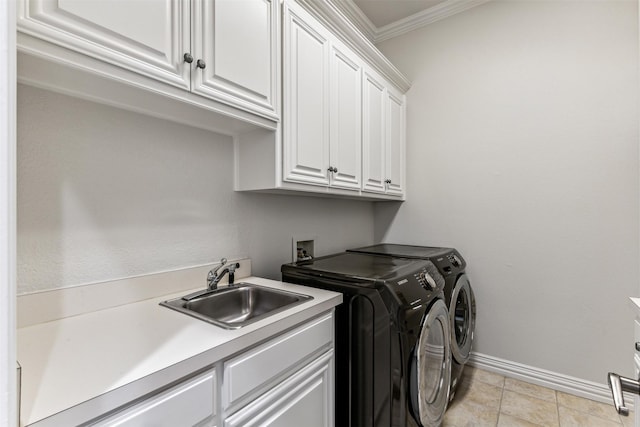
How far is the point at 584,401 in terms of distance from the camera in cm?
198

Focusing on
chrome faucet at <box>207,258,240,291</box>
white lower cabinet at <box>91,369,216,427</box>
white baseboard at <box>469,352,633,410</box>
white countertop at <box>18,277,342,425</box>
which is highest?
chrome faucet at <box>207,258,240,291</box>

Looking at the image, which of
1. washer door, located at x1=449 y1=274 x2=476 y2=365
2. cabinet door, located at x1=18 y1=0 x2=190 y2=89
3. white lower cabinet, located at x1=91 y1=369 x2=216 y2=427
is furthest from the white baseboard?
cabinet door, located at x1=18 y1=0 x2=190 y2=89

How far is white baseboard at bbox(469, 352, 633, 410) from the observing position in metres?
1.96

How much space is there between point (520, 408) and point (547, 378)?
1.40ft

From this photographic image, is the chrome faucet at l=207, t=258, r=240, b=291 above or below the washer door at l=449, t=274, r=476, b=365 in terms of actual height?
above

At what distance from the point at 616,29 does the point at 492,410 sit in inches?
99.5

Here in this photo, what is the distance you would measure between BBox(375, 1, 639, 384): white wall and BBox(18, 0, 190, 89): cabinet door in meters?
2.12

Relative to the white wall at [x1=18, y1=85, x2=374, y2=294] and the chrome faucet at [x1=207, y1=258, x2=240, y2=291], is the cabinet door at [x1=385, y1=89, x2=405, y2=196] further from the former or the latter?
the chrome faucet at [x1=207, y1=258, x2=240, y2=291]

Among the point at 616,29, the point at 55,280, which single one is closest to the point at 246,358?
the point at 55,280

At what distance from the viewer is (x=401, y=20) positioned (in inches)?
104

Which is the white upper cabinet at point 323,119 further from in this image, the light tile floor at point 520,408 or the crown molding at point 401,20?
the light tile floor at point 520,408

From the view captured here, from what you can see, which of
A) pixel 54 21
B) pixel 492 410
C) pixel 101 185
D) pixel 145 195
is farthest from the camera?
pixel 492 410

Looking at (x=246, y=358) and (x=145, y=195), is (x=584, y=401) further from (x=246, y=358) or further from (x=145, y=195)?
(x=145, y=195)

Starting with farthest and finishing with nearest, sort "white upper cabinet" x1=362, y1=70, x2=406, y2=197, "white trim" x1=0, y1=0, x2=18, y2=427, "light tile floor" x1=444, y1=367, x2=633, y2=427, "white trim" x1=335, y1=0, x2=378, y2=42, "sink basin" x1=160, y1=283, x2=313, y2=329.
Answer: "white trim" x1=335, y1=0, x2=378, y2=42
"white upper cabinet" x1=362, y1=70, x2=406, y2=197
"light tile floor" x1=444, y1=367, x2=633, y2=427
"sink basin" x1=160, y1=283, x2=313, y2=329
"white trim" x1=0, y1=0, x2=18, y2=427
